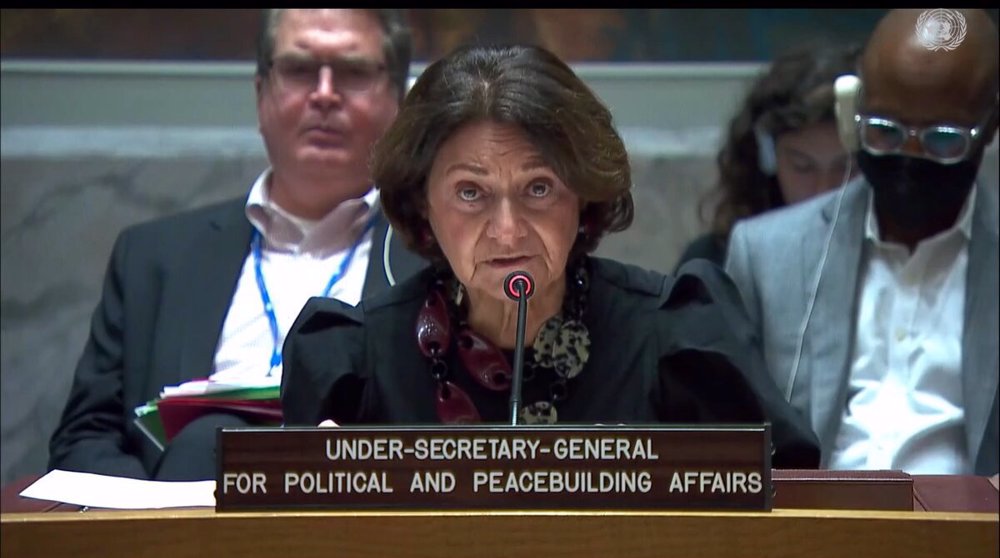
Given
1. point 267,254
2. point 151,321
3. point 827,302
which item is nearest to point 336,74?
point 267,254

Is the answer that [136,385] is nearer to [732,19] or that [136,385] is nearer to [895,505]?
[895,505]

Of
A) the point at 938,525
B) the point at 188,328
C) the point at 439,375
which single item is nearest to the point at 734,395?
the point at 439,375

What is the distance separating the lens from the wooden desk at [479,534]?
3.92 feet

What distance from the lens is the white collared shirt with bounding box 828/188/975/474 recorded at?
2.27 meters

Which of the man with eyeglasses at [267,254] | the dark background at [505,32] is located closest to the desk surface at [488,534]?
the man with eyeglasses at [267,254]

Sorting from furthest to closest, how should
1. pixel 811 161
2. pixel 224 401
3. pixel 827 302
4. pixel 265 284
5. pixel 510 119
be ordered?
pixel 811 161, pixel 827 302, pixel 265 284, pixel 224 401, pixel 510 119

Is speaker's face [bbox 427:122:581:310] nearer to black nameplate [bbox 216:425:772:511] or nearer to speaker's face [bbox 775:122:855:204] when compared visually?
black nameplate [bbox 216:425:772:511]

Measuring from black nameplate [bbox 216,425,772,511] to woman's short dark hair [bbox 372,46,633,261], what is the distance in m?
0.54

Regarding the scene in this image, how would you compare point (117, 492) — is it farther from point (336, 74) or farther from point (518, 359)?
point (336, 74)

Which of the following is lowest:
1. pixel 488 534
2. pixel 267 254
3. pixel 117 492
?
pixel 488 534

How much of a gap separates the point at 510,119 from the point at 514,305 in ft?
0.80

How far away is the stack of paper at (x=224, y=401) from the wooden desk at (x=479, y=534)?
0.67m

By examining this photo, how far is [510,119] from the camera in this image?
168 centimetres

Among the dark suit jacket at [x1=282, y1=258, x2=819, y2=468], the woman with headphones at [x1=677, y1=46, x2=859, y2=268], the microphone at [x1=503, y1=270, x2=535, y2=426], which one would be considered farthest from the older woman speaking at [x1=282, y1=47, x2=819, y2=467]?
the woman with headphones at [x1=677, y1=46, x2=859, y2=268]
